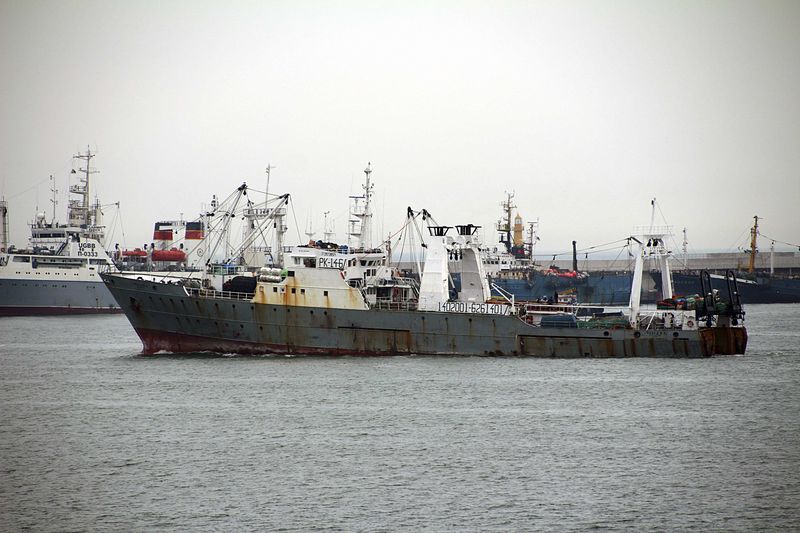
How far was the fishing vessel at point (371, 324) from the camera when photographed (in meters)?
48.1

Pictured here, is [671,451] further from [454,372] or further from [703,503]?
[454,372]

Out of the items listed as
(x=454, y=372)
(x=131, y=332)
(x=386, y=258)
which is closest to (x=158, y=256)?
(x=131, y=332)

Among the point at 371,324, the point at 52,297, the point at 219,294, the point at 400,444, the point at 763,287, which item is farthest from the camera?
the point at 763,287

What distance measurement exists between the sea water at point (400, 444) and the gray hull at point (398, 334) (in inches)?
42.2

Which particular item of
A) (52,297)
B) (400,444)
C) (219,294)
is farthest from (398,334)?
(52,297)

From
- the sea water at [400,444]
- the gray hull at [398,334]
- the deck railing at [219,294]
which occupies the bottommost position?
the sea water at [400,444]

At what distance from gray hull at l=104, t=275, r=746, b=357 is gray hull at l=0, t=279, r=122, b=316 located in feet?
151

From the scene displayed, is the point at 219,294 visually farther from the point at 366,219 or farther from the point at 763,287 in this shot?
the point at 763,287

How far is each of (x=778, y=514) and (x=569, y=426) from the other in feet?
33.3

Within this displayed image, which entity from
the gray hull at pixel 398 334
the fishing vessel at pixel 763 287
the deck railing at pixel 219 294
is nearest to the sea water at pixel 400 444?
the gray hull at pixel 398 334

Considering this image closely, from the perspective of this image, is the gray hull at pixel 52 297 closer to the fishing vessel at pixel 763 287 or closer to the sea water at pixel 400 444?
the sea water at pixel 400 444

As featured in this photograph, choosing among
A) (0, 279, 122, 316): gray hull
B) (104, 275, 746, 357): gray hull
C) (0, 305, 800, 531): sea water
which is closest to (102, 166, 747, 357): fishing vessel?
(104, 275, 746, 357): gray hull

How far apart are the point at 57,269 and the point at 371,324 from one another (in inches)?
2150

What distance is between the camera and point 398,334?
48.2m
